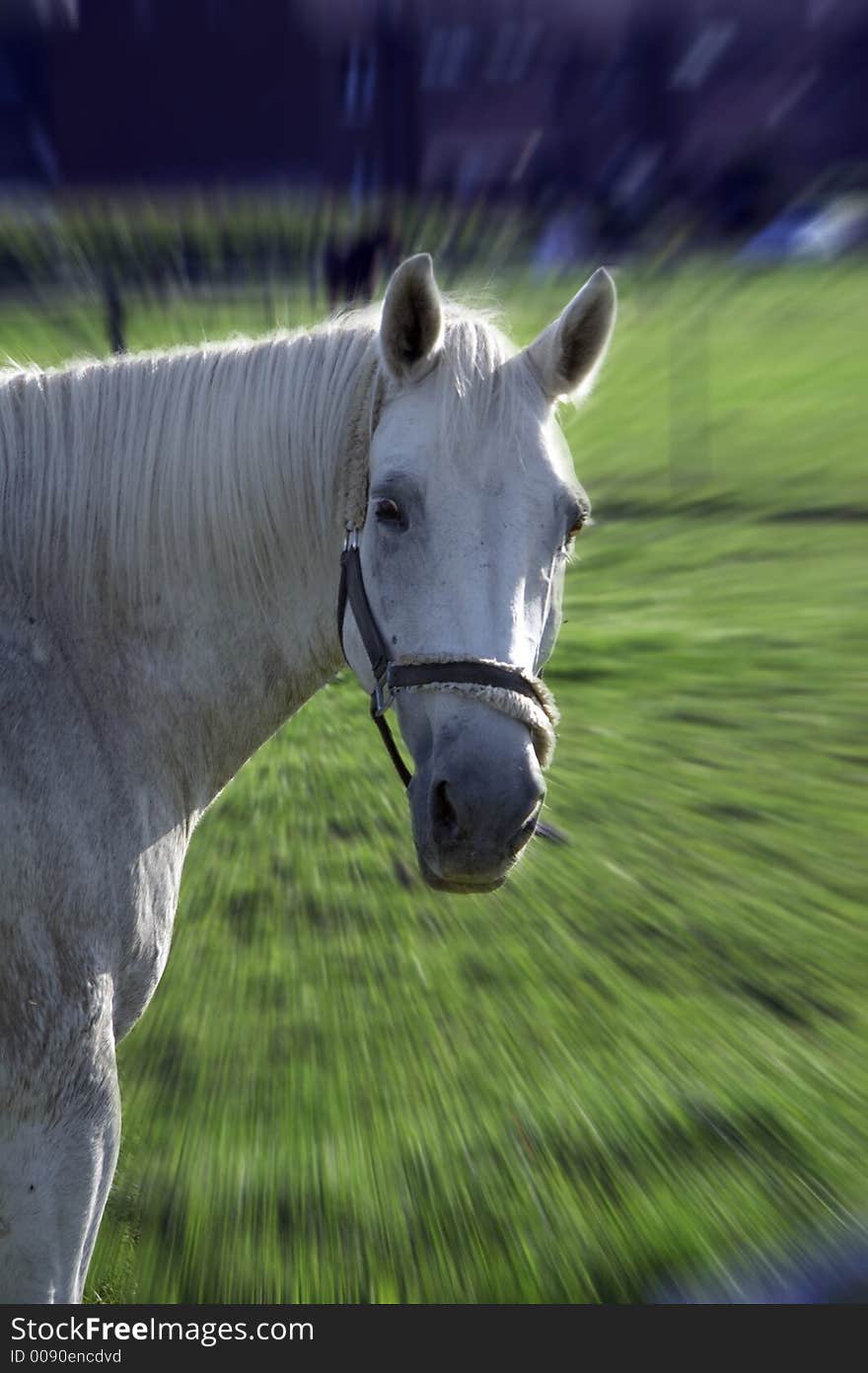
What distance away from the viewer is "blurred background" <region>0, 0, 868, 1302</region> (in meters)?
2.56

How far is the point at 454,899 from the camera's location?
4.37 metres

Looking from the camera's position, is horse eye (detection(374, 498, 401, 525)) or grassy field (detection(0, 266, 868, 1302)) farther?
grassy field (detection(0, 266, 868, 1302))

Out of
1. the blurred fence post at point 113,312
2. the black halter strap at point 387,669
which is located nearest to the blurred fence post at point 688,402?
the blurred fence post at point 113,312

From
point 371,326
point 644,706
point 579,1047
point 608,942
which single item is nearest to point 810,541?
point 644,706

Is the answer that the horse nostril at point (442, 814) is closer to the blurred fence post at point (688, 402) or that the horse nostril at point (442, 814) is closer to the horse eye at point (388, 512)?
the horse eye at point (388, 512)

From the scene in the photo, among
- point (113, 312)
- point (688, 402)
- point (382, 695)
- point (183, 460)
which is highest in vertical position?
point (688, 402)

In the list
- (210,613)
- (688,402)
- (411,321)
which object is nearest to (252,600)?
(210,613)

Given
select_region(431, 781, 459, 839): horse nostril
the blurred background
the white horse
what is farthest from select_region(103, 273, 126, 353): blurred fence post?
select_region(431, 781, 459, 839): horse nostril

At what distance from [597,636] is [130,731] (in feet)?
22.5

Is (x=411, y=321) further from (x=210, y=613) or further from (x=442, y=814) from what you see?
(x=442, y=814)

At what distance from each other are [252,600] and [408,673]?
47 cm

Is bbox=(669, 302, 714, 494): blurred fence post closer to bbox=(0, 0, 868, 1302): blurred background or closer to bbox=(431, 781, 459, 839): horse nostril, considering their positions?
bbox=(0, 0, 868, 1302): blurred background

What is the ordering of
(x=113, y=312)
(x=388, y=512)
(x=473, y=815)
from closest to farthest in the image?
(x=473, y=815)
(x=388, y=512)
(x=113, y=312)

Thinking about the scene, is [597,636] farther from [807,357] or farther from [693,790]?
[807,357]
